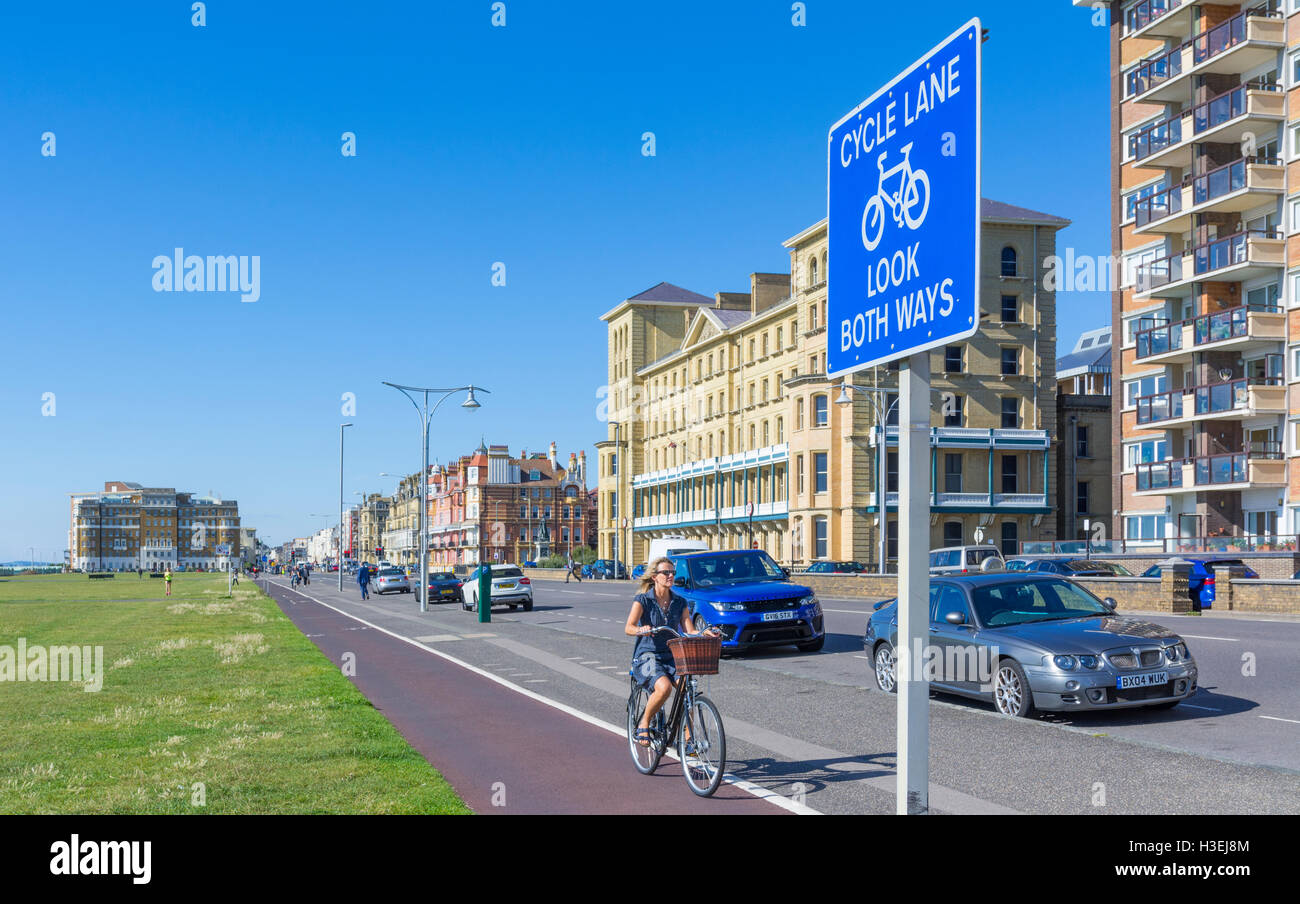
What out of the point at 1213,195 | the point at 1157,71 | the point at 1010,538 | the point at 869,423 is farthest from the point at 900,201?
the point at 1010,538

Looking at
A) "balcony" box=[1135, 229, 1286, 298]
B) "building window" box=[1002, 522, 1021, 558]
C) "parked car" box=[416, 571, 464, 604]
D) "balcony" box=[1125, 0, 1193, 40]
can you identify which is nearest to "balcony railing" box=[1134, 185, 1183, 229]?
"balcony" box=[1135, 229, 1286, 298]

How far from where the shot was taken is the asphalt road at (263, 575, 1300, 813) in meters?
8.23

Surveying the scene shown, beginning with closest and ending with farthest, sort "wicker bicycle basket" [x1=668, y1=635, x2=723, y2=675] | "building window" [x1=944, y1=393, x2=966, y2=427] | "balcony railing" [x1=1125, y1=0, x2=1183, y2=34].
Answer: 1. "wicker bicycle basket" [x1=668, y1=635, x2=723, y2=675]
2. "balcony railing" [x1=1125, y1=0, x2=1183, y2=34]
3. "building window" [x1=944, y1=393, x2=966, y2=427]

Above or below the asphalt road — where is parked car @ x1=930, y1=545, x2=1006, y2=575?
above

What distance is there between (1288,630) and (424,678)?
16.2 meters

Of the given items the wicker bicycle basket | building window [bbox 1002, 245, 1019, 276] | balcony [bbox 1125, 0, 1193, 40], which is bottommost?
the wicker bicycle basket

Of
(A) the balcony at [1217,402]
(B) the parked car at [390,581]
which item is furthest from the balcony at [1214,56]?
(B) the parked car at [390,581]

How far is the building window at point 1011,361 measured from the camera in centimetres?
6894

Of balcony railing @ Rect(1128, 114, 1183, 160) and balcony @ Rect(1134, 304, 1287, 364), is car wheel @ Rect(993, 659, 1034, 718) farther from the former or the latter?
balcony railing @ Rect(1128, 114, 1183, 160)

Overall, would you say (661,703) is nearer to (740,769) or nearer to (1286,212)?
(740,769)

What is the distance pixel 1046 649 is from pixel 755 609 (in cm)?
811

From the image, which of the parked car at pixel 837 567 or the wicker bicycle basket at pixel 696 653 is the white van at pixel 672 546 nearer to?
the parked car at pixel 837 567

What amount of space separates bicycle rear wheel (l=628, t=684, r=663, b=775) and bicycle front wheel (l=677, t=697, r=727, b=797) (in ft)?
1.41
